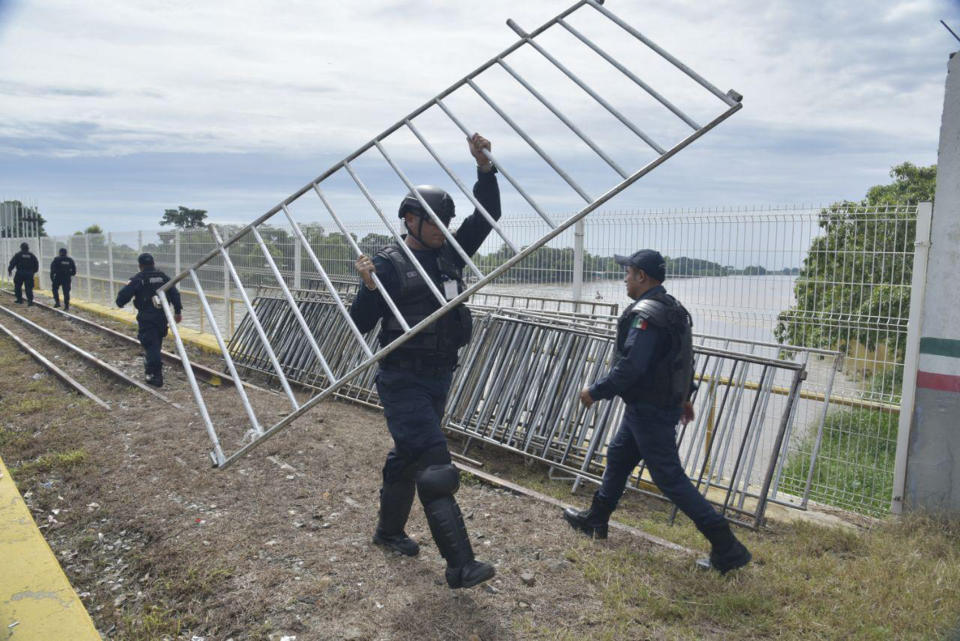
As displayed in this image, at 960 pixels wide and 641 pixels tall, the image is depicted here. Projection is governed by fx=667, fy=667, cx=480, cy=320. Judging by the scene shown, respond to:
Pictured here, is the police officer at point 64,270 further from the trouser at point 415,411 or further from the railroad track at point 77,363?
the trouser at point 415,411

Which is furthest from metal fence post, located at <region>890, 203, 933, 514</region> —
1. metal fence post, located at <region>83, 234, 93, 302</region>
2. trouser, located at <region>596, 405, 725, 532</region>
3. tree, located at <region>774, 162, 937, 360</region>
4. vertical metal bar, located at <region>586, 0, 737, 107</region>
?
metal fence post, located at <region>83, 234, 93, 302</region>

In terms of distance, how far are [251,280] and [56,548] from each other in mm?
9683

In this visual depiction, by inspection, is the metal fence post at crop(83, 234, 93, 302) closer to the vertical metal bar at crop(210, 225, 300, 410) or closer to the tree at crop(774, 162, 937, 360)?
the vertical metal bar at crop(210, 225, 300, 410)

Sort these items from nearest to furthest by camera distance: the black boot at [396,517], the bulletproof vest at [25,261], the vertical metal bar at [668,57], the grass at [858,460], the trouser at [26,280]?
the vertical metal bar at [668,57], the black boot at [396,517], the grass at [858,460], the bulletproof vest at [25,261], the trouser at [26,280]

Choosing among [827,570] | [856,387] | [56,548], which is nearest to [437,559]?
[827,570]

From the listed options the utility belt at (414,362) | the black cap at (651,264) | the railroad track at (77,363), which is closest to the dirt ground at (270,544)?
the utility belt at (414,362)

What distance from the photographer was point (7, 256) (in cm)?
3519

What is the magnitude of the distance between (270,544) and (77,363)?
28.3 ft

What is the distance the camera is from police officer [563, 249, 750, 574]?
3.68 m

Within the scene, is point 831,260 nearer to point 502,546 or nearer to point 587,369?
point 587,369

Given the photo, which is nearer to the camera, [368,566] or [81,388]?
[368,566]

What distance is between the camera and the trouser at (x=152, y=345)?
30.1 ft

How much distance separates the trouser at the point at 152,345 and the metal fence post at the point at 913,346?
8602 millimetres

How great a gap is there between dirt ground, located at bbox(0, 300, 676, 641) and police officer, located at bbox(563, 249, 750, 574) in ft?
2.03
